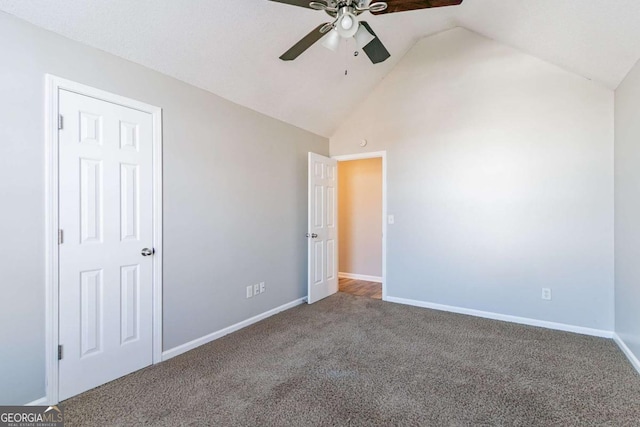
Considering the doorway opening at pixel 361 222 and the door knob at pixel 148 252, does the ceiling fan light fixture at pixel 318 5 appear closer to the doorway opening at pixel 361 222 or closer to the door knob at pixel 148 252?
the door knob at pixel 148 252

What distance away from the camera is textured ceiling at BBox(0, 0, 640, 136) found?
2076 mm

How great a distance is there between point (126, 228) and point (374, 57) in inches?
95.9

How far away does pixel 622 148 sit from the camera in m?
2.81

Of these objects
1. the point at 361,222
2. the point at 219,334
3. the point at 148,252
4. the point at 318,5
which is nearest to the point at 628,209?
the point at 318,5

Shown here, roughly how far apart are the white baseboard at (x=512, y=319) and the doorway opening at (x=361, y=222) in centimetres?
133

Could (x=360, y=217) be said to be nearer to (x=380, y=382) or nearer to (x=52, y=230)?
(x=380, y=382)

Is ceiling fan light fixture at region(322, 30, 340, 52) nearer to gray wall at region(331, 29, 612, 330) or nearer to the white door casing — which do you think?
the white door casing

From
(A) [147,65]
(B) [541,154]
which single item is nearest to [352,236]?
(B) [541,154]

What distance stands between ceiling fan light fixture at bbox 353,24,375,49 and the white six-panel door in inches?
71.6

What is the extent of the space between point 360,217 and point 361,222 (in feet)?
0.32

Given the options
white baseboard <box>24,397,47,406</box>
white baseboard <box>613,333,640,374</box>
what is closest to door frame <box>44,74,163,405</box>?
white baseboard <box>24,397,47,406</box>

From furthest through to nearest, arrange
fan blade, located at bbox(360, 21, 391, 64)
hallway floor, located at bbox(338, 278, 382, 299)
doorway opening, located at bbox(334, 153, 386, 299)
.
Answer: doorway opening, located at bbox(334, 153, 386, 299)
hallway floor, located at bbox(338, 278, 382, 299)
fan blade, located at bbox(360, 21, 391, 64)

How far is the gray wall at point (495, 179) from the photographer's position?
3154 millimetres

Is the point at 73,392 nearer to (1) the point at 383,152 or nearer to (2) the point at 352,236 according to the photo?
(1) the point at 383,152
